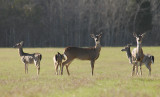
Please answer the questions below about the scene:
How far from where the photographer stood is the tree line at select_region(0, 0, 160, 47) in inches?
2514

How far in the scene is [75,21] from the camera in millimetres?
68438

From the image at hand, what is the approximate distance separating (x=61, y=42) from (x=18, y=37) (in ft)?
26.3

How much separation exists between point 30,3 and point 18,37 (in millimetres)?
6381

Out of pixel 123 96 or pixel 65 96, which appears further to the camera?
pixel 65 96

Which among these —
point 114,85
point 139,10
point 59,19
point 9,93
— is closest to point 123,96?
point 114,85

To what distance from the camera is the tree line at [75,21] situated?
6384 cm

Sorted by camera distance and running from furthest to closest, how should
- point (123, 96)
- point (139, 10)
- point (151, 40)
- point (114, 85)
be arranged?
point (151, 40)
point (139, 10)
point (114, 85)
point (123, 96)

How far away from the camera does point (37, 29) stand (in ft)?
217

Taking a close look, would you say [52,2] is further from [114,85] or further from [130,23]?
[114,85]

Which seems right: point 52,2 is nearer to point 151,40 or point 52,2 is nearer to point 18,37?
point 18,37

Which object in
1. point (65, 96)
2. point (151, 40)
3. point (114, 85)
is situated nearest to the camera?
point (65, 96)

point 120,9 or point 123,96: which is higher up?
point 120,9

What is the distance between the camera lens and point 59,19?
70.0 metres

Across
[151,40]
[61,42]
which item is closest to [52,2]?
[61,42]
